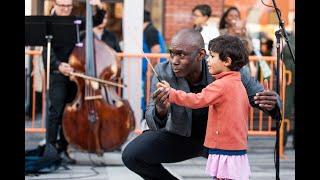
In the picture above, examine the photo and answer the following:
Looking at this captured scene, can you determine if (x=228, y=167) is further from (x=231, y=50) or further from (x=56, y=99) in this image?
(x=56, y=99)

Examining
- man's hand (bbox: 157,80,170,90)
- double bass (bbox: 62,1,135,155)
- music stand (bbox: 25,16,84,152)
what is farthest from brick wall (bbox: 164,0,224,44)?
man's hand (bbox: 157,80,170,90)

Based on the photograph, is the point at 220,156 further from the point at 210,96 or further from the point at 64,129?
the point at 64,129

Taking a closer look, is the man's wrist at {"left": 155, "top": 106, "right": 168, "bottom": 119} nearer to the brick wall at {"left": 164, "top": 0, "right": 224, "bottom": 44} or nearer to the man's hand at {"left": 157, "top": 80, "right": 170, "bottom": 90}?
the man's hand at {"left": 157, "top": 80, "right": 170, "bottom": 90}

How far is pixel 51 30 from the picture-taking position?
802cm

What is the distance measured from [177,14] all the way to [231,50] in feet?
24.9

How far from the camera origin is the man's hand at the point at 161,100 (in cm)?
519

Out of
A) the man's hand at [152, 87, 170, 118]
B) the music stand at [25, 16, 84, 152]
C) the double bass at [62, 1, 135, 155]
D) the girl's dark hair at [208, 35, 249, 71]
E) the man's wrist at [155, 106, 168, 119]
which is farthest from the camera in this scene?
the double bass at [62, 1, 135, 155]

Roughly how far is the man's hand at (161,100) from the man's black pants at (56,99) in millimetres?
3016

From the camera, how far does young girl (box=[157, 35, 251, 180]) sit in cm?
526

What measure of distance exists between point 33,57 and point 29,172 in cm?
317

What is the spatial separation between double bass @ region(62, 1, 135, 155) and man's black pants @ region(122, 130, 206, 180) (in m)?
2.26
